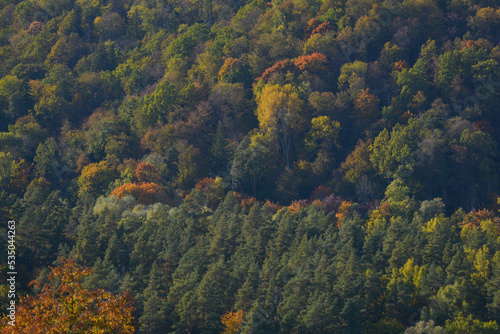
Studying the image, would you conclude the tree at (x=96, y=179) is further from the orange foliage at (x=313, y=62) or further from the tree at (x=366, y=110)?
the tree at (x=366, y=110)

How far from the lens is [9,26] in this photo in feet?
449

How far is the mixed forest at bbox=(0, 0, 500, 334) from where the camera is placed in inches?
2360

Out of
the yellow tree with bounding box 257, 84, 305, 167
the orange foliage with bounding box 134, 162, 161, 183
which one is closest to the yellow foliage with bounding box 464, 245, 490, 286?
the yellow tree with bounding box 257, 84, 305, 167

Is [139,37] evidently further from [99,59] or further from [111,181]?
[111,181]

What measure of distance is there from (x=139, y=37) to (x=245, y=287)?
79007mm

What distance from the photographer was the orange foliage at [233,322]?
56438 millimetres

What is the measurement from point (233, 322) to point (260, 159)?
125ft

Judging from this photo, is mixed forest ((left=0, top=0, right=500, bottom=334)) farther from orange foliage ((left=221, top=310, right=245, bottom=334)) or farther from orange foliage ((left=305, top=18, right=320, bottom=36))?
orange foliage ((left=221, top=310, right=245, bottom=334))

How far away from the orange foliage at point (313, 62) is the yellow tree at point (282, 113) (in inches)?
257

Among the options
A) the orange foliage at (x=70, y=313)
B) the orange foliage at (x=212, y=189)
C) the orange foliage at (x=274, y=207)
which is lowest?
the orange foliage at (x=274, y=207)

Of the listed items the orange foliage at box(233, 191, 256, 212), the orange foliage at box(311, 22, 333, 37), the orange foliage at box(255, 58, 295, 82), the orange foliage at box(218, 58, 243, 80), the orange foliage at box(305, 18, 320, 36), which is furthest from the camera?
the orange foliage at box(305, 18, 320, 36)

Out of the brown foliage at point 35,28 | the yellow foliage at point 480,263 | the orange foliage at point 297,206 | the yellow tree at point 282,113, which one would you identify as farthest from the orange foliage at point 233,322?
the brown foliage at point 35,28

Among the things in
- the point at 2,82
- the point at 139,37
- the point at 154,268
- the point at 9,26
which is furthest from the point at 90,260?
the point at 9,26

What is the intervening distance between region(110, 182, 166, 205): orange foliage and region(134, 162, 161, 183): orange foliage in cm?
279
